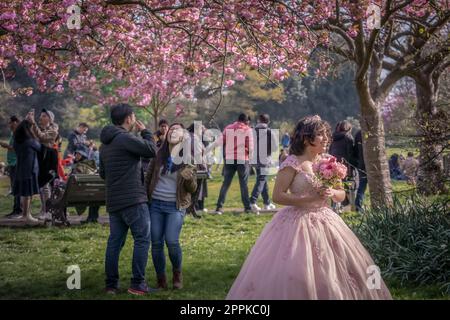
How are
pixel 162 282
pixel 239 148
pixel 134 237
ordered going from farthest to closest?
pixel 239 148 → pixel 162 282 → pixel 134 237

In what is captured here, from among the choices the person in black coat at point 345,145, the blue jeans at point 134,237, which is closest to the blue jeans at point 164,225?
the blue jeans at point 134,237

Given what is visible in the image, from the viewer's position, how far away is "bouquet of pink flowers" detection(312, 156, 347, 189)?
17.4 feet

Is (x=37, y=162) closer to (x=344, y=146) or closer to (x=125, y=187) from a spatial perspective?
(x=125, y=187)

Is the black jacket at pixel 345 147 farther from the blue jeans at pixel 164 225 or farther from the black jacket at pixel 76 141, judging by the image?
the blue jeans at pixel 164 225

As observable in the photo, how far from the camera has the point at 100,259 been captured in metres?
8.41

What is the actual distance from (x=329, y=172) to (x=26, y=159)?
7.18m

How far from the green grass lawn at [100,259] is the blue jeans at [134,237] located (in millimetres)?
217

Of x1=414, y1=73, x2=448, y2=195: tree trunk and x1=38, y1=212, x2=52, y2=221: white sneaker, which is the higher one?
x1=414, y1=73, x2=448, y2=195: tree trunk

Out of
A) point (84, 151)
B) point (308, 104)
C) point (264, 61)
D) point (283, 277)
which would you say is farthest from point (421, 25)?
point (308, 104)

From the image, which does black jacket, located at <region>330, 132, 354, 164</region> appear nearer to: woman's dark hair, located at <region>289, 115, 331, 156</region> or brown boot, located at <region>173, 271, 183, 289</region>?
brown boot, located at <region>173, 271, 183, 289</region>

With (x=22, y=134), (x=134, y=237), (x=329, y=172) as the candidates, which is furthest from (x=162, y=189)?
(x=22, y=134)

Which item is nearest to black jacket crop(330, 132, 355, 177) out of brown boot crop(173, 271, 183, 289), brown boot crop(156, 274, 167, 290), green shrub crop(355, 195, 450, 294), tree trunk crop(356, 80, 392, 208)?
tree trunk crop(356, 80, 392, 208)

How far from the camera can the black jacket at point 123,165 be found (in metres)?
6.24

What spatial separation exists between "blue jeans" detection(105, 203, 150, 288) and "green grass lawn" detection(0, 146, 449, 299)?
0.71 feet
